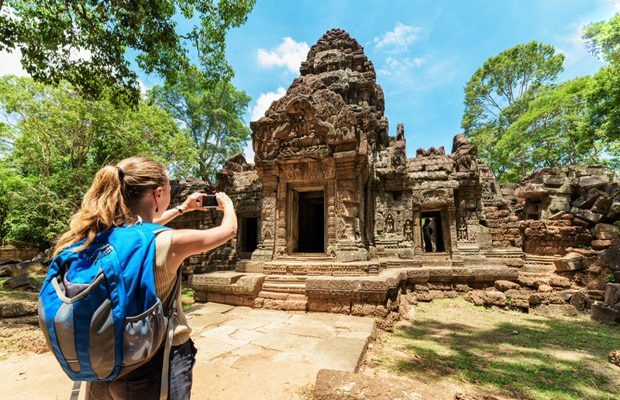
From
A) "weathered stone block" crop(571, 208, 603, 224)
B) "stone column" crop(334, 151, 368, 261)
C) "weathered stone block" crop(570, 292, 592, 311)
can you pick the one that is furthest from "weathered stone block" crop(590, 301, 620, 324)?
"weathered stone block" crop(571, 208, 603, 224)

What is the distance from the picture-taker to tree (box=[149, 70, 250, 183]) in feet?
78.1

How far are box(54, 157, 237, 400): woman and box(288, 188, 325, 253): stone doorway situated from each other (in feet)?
20.6

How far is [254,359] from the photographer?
10.9 ft

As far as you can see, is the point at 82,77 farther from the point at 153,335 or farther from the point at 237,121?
the point at 237,121

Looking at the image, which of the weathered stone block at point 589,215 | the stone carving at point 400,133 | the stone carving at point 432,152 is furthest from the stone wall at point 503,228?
the stone carving at point 400,133

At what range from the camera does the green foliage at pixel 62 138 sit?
11.5m

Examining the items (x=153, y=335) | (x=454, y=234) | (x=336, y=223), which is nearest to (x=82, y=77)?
(x=336, y=223)

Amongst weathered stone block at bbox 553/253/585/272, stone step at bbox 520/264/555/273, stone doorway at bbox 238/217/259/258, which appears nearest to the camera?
weathered stone block at bbox 553/253/585/272

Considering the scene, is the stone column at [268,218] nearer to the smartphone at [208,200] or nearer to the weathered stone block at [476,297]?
the smartphone at [208,200]

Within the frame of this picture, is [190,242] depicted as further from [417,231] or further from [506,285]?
[417,231]

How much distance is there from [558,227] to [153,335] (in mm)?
13811

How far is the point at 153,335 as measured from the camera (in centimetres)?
102

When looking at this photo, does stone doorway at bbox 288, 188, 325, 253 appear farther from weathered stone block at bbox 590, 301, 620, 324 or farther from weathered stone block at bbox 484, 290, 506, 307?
weathered stone block at bbox 590, 301, 620, 324

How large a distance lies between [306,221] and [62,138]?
12195 millimetres
